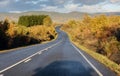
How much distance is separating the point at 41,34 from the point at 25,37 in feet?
103

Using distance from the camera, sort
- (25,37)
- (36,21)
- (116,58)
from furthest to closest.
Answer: (36,21)
(25,37)
(116,58)

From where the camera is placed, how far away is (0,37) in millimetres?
40938

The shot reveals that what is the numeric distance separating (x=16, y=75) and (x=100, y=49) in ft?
69.6

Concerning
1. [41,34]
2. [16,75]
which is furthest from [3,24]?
[41,34]

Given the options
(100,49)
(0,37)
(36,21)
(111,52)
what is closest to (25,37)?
(0,37)

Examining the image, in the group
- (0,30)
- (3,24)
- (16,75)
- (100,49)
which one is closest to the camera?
(16,75)

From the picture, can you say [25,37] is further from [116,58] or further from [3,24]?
[116,58]

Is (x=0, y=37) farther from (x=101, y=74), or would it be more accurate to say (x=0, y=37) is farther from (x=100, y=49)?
(x=101, y=74)

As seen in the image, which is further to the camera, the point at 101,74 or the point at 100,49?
the point at 100,49

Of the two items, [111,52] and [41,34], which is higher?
[111,52]

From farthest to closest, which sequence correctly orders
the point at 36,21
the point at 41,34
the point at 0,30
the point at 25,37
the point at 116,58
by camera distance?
the point at 36,21, the point at 41,34, the point at 25,37, the point at 0,30, the point at 116,58

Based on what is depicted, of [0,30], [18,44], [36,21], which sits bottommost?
[36,21]

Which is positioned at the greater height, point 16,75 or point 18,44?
point 16,75

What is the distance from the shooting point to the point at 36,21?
620ft
